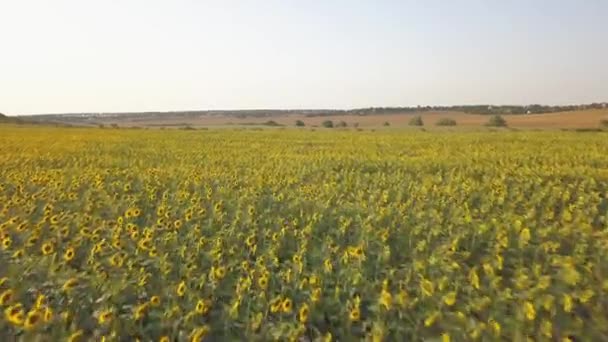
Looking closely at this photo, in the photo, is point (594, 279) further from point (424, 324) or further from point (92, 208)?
point (92, 208)

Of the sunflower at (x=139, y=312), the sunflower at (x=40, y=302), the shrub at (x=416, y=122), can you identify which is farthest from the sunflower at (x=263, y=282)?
the shrub at (x=416, y=122)

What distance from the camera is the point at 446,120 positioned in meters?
58.1

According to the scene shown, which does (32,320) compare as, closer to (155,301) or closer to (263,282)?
(155,301)

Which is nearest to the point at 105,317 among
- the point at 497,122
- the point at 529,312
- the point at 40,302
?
the point at 40,302

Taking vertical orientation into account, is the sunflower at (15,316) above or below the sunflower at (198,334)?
above

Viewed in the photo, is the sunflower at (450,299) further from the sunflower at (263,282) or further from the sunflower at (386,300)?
the sunflower at (263,282)

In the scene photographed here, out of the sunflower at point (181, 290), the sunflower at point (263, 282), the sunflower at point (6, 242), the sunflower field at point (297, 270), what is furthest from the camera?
the sunflower at point (6, 242)

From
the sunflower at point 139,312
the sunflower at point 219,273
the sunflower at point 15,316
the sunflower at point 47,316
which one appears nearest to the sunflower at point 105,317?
the sunflower at point 139,312

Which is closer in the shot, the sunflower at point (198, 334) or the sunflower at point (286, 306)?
the sunflower at point (198, 334)

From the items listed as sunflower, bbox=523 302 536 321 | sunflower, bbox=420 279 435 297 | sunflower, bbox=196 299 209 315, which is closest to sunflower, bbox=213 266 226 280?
sunflower, bbox=196 299 209 315

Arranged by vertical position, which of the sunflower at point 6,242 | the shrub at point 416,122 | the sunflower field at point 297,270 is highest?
the sunflower at point 6,242

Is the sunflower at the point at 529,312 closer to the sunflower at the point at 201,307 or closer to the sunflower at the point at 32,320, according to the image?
Answer: the sunflower at the point at 201,307

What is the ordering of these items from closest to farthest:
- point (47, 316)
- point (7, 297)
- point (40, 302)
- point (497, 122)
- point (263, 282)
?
point (47, 316)
point (40, 302)
point (7, 297)
point (263, 282)
point (497, 122)

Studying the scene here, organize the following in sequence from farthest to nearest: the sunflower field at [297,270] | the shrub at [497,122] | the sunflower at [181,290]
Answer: the shrub at [497,122]
the sunflower at [181,290]
the sunflower field at [297,270]
